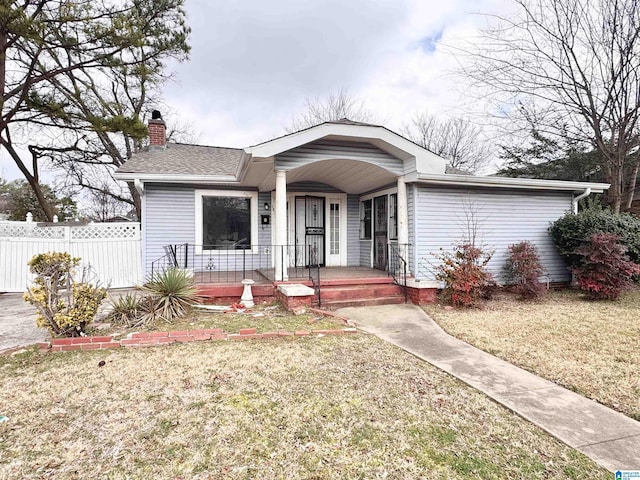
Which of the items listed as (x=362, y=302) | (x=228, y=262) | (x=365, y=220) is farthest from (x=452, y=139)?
(x=362, y=302)

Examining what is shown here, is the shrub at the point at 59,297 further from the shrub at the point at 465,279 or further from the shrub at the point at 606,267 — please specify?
the shrub at the point at 606,267

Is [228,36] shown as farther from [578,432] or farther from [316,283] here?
[578,432]

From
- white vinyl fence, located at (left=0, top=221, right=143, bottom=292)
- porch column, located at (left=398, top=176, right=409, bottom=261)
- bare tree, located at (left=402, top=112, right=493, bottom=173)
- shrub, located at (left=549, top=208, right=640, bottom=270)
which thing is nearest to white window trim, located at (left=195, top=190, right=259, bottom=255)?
white vinyl fence, located at (left=0, top=221, right=143, bottom=292)

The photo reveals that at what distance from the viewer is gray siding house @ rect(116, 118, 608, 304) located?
720 centimetres

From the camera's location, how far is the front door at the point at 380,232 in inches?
354

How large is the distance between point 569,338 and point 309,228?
6.46 meters

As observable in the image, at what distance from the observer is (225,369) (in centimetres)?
373

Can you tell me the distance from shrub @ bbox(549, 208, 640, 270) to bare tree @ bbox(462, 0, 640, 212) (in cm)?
315

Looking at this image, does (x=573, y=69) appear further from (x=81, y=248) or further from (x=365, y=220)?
(x=81, y=248)

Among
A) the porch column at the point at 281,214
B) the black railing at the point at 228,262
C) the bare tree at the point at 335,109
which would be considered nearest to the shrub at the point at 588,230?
the black railing at the point at 228,262

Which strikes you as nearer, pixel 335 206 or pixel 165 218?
pixel 165 218

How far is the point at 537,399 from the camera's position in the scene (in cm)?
315

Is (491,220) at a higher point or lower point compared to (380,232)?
higher

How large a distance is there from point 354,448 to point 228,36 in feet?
49.7
